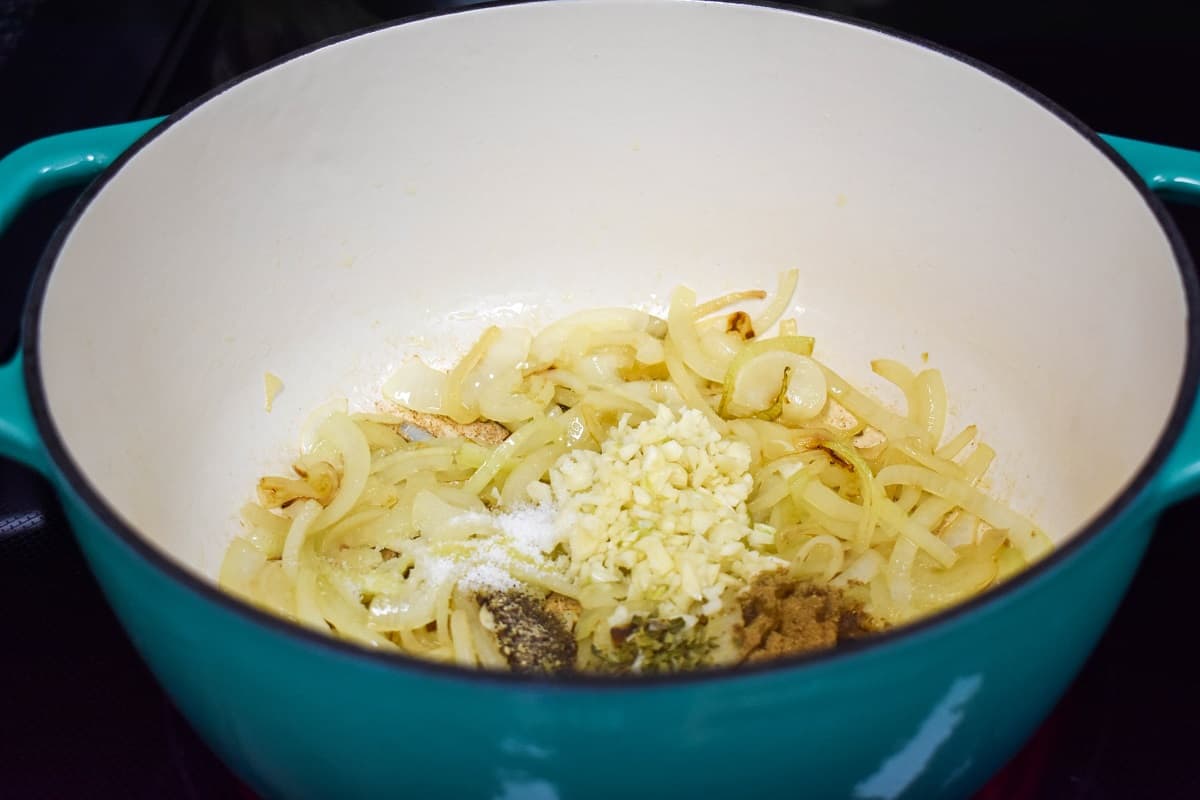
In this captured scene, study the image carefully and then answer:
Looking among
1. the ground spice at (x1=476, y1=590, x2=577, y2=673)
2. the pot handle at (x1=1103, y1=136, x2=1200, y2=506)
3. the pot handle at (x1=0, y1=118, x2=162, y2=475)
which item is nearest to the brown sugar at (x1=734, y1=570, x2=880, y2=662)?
the ground spice at (x1=476, y1=590, x2=577, y2=673)

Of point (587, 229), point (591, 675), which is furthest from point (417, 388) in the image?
point (591, 675)

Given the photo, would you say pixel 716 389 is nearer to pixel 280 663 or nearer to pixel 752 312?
pixel 752 312

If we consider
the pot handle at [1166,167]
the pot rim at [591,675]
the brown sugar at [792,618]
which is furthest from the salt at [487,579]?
the pot handle at [1166,167]

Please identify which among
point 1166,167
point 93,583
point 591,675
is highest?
point 1166,167

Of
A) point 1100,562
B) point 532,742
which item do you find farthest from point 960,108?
point 532,742

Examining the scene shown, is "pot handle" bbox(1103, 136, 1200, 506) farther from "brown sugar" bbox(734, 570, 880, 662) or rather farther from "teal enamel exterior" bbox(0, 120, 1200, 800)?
"brown sugar" bbox(734, 570, 880, 662)

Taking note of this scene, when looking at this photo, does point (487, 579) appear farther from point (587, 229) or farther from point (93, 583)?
point (587, 229)

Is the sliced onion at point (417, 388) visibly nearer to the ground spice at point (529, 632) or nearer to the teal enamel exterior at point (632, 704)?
the ground spice at point (529, 632)
